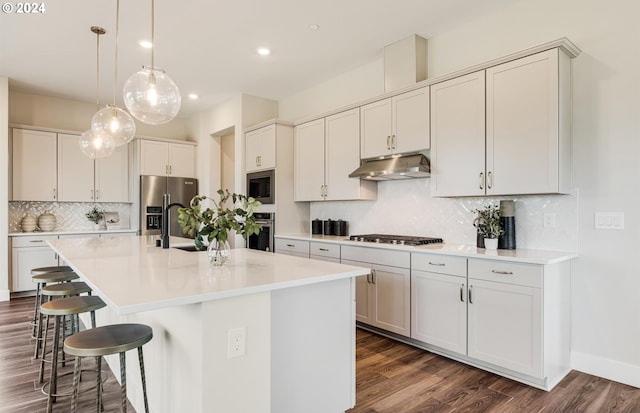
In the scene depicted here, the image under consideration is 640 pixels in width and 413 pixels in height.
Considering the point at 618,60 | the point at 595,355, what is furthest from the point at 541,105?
the point at 595,355

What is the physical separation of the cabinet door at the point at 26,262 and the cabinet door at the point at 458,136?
5266mm

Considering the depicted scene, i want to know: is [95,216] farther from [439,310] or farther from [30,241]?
[439,310]

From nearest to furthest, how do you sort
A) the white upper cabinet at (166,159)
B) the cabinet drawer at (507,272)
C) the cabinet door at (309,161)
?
1. the cabinet drawer at (507,272)
2. the cabinet door at (309,161)
3. the white upper cabinet at (166,159)

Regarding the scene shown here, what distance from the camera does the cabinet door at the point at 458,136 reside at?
9.99ft

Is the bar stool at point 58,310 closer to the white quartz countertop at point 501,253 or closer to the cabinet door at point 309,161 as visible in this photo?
the white quartz countertop at point 501,253

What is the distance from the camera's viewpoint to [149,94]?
2.53 m

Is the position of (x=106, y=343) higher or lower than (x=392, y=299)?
higher

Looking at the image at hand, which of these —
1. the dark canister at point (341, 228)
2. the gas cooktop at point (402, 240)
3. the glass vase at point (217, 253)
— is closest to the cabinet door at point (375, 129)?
the gas cooktop at point (402, 240)

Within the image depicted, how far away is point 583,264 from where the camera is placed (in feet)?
9.20

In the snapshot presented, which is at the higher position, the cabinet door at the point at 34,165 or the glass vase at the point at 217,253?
the cabinet door at the point at 34,165

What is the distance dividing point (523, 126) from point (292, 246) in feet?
9.13

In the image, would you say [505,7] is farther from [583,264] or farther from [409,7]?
[583,264]

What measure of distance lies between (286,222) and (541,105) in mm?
3174

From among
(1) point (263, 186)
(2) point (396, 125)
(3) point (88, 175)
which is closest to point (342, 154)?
(2) point (396, 125)
